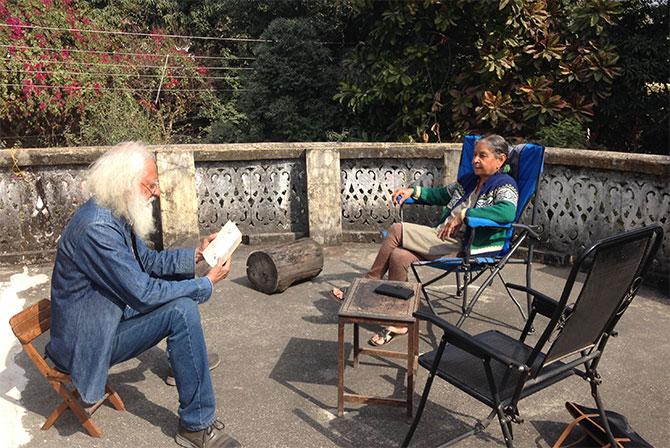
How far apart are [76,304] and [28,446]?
869 mm

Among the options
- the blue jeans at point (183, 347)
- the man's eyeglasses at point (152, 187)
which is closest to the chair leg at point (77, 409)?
the blue jeans at point (183, 347)

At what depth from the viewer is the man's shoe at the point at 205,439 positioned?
343cm

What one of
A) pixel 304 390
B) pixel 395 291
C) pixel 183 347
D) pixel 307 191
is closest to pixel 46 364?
pixel 183 347

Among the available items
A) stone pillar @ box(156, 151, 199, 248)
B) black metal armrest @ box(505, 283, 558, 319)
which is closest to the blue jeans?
black metal armrest @ box(505, 283, 558, 319)

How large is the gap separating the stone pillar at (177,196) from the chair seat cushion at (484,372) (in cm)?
398

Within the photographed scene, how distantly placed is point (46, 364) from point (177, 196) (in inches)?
132

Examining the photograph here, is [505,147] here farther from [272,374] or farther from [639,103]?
[639,103]

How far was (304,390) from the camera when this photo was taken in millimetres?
4074

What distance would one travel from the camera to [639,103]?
27.6ft

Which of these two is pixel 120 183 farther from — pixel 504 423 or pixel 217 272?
pixel 504 423

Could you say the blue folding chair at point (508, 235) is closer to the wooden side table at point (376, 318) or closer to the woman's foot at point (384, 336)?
the woman's foot at point (384, 336)

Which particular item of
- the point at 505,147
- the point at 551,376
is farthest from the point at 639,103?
the point at 551,376

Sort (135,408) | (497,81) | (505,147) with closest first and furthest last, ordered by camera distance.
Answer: (135,408) → (505,147) → (497,81)

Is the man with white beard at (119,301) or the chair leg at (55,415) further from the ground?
the man with white beard at (119,301)
